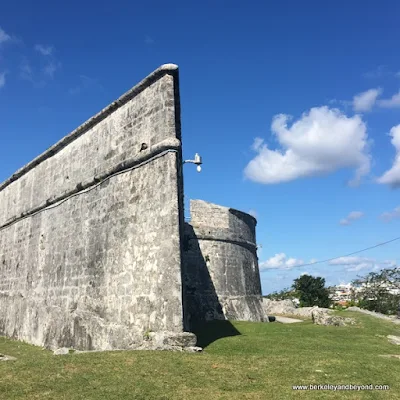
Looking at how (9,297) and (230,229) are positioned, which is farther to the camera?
(230,229)

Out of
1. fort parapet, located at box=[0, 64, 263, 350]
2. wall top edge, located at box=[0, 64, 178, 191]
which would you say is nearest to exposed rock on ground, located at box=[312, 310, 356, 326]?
fort parapet, located at box=[0, 64, 263, 350]

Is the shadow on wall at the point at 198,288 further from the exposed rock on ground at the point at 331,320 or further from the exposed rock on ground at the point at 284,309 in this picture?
the exposed rock on ground at the point at 284,309

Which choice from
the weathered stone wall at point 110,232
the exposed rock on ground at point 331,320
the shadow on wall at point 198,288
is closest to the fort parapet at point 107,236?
the weathered stone wall at point 110,232

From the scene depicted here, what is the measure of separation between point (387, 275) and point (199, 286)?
20.0 metres

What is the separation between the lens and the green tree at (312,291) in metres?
28.8

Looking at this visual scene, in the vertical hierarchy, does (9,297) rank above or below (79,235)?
below

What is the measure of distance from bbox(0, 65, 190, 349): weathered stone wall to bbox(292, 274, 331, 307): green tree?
22138 millimetres

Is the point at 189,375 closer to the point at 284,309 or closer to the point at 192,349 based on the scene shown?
the point at 192,349

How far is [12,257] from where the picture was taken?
44.3ft

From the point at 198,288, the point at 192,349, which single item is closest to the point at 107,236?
the point at 192,349

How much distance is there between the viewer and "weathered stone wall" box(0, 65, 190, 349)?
24.1 feet

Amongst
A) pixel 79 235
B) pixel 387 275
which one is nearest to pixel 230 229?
pixel 79 235

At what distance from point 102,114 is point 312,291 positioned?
24646mm

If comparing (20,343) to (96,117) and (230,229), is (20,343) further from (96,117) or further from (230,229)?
(230,229)
